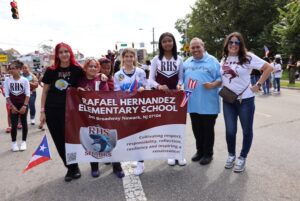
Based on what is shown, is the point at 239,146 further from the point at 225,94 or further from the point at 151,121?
the point at 151,121

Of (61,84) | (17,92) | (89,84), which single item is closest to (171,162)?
(89,84)

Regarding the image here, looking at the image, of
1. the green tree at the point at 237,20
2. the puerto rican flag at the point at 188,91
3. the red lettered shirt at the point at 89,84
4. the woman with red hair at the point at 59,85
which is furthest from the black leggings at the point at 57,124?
the green tree at the point at 237,20

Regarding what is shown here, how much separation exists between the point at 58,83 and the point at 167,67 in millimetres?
1568

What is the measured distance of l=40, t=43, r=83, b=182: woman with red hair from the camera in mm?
4391

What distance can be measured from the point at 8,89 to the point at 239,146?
466 centimetres

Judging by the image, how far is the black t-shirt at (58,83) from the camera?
4.40m

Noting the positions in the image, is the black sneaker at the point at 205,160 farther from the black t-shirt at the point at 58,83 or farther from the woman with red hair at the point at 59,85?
the black t-shirt at the point at 58,83

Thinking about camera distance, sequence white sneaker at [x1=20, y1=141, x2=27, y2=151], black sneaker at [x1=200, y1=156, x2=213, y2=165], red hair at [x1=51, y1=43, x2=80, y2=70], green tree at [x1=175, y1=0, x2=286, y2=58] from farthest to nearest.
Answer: green tree at [x1=175, y1=0, x2=286, y2=58] < white sneaker at [x1=20, y1=141, x2=27, y2=151] < black sneaker at [x1=200, y1=156, x2=213, y2=165] < red hair at [x1=51, y1=43, x2=80, y2=70]

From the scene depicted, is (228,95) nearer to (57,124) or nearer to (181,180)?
(181,180)

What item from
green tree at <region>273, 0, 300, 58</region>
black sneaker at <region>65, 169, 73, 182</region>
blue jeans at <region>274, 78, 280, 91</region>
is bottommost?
black sneaker at <region>65, 169, 73, 182</region>


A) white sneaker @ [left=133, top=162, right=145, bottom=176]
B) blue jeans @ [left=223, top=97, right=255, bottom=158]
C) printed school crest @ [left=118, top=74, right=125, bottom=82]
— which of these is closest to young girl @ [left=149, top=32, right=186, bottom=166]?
printed school crest @ [left=118, top=74, right=125, bottom=82]

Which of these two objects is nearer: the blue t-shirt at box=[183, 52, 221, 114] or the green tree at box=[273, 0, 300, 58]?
the blue t-shirt at box=[183, 52, 221, 114]

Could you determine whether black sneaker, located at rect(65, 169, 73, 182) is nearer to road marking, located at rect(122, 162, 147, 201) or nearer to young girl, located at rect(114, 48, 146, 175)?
road marking, located at rect(122, 162, 147, 201)

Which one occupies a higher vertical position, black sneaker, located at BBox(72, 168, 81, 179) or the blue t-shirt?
the blue t-shirt
